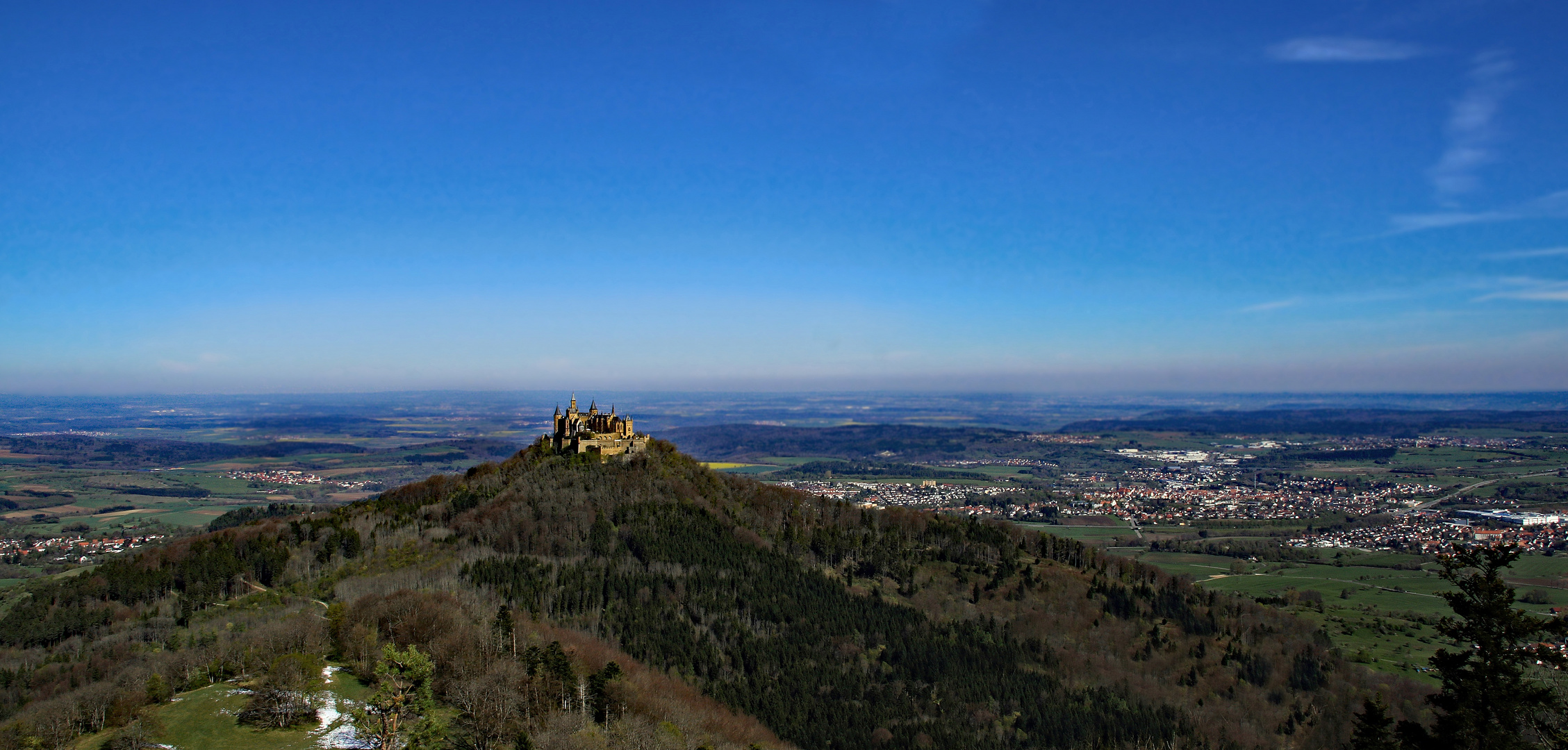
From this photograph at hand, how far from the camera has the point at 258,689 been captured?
3841 centimetres

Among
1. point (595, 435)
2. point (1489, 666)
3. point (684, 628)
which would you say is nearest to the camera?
point (1489, 666)

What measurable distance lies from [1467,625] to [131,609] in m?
82.2

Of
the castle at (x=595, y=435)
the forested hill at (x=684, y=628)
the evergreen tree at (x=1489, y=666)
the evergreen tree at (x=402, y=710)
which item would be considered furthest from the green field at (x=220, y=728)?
the castle at (x=595, y=435)

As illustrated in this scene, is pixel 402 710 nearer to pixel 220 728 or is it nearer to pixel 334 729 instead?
pixel 334 729

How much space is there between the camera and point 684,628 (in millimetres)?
69250

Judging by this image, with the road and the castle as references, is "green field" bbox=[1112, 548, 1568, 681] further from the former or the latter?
the castle

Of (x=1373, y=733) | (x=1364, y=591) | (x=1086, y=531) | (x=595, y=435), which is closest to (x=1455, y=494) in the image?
(x=1086, y=531)

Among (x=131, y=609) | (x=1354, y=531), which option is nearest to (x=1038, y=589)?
(x=131, y=609)

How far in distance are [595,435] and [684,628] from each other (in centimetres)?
3653

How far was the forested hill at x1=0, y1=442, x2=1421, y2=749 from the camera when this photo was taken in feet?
152

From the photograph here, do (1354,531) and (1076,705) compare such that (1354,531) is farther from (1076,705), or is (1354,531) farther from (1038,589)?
(1076,705)

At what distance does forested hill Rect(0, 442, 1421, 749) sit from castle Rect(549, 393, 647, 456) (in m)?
2.64

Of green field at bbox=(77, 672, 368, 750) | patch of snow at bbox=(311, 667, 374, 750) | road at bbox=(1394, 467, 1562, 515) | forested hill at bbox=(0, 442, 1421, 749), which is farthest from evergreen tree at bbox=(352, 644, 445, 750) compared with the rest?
road at bbox=(1394, 467, 1562, 515)

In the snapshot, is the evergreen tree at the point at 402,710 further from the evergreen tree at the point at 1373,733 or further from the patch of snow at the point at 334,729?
the evergreen tree at the point at 1373,733
